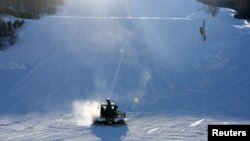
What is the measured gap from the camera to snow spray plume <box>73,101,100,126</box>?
27992mm

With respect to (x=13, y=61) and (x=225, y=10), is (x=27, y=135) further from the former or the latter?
(x=225, y=10)

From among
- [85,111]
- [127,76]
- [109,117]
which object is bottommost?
[109,117]

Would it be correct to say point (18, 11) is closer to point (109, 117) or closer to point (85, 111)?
point (85, 111)

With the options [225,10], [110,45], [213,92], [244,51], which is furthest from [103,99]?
[225,10]

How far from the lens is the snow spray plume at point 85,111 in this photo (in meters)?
28.0

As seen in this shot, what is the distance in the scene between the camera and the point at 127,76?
37.9 metres

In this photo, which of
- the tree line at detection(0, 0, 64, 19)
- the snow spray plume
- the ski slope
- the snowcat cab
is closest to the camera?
the snowcat cab

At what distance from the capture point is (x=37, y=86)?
→ 3606cm

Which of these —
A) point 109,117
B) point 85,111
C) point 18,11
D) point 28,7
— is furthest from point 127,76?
point 28,7

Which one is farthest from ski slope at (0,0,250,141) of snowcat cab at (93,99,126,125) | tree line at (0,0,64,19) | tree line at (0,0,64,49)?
tree line at (0,0,64,19)

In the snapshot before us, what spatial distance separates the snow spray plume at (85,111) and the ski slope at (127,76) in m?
0.06

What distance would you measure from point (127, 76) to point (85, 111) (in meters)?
7.69

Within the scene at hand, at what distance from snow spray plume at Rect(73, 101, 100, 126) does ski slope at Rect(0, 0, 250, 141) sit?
2.5 inches

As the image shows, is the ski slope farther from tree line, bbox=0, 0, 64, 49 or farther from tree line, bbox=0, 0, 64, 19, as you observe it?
tree line, bbox=0, 0, 64, 19
